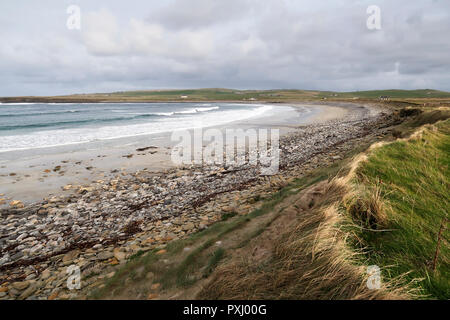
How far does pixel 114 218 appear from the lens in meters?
6.68

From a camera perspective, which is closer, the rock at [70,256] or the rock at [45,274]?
the rock at [45,274]

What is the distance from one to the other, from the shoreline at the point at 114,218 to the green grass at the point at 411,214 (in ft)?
9.85

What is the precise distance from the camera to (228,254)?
3.65 m

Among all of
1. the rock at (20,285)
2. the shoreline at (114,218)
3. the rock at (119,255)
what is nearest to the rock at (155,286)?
the shoreline at (114,218)

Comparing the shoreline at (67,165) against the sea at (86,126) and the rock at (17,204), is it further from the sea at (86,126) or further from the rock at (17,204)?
the sea at (86,126)

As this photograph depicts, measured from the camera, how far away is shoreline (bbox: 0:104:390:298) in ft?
15.4

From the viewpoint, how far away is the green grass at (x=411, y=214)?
2648 millimetres

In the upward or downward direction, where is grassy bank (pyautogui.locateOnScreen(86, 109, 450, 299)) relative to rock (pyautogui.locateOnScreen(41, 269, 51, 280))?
upward

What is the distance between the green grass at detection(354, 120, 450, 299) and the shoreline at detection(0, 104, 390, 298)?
118 inches

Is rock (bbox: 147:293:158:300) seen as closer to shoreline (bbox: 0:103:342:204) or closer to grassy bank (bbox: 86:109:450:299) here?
grassy bank (bbox: 86:109:450:299)

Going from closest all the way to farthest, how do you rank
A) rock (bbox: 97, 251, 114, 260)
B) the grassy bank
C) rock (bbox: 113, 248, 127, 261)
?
1. the grassy bank
2. rock (bbox: 113, 248, 127, 261)
3. rock (bbox: 97, 251, 114, 260)

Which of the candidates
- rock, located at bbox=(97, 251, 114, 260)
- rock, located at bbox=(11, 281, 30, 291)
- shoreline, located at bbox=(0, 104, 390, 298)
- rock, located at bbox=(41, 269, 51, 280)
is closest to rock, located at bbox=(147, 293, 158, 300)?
shoreline, located at bbox=(0, 104, 390, 298)

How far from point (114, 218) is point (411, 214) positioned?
7106 millimetres

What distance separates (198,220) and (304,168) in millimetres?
5613
